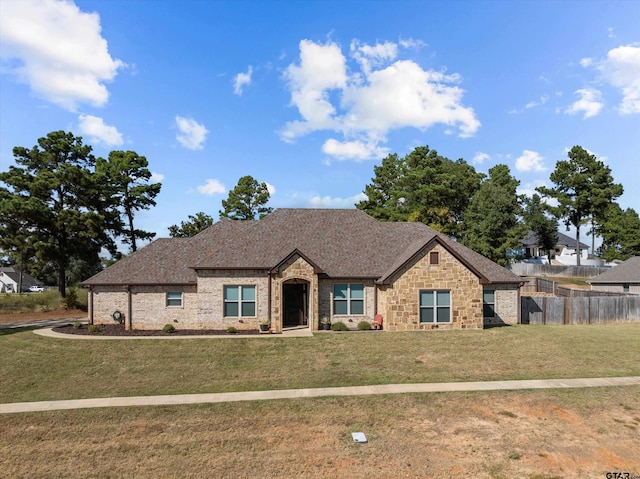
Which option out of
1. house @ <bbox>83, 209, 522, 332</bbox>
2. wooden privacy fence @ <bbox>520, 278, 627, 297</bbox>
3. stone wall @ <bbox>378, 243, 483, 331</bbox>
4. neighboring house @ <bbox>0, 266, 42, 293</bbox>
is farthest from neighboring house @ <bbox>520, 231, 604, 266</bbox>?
neighboring house @ <bbox>0, 266, 42, 293</bbox>

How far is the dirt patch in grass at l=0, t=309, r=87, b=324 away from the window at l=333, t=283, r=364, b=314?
866 inches

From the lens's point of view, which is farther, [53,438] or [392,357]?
[392,357]

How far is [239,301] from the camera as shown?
21906 mm

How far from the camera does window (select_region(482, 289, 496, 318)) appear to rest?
950 inches

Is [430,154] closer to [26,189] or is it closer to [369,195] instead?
[369,195]

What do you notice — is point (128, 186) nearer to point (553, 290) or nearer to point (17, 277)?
point (553, 290)

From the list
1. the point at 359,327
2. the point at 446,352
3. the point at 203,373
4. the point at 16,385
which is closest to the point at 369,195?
the point at 359,327

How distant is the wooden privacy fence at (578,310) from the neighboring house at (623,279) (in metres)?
12.8

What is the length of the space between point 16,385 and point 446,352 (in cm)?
1821

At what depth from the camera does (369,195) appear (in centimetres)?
5444

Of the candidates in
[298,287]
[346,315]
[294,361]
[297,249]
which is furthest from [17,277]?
[294,361]

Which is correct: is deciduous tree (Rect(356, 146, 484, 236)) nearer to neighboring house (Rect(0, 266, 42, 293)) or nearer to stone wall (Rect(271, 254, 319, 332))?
stone wall (Rect(271, 254, 319, 332))

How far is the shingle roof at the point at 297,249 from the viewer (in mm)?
22484

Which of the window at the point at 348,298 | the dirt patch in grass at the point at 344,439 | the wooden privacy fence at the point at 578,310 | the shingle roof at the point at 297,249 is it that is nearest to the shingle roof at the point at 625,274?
the wooden privacy fence at the point at 578,310
